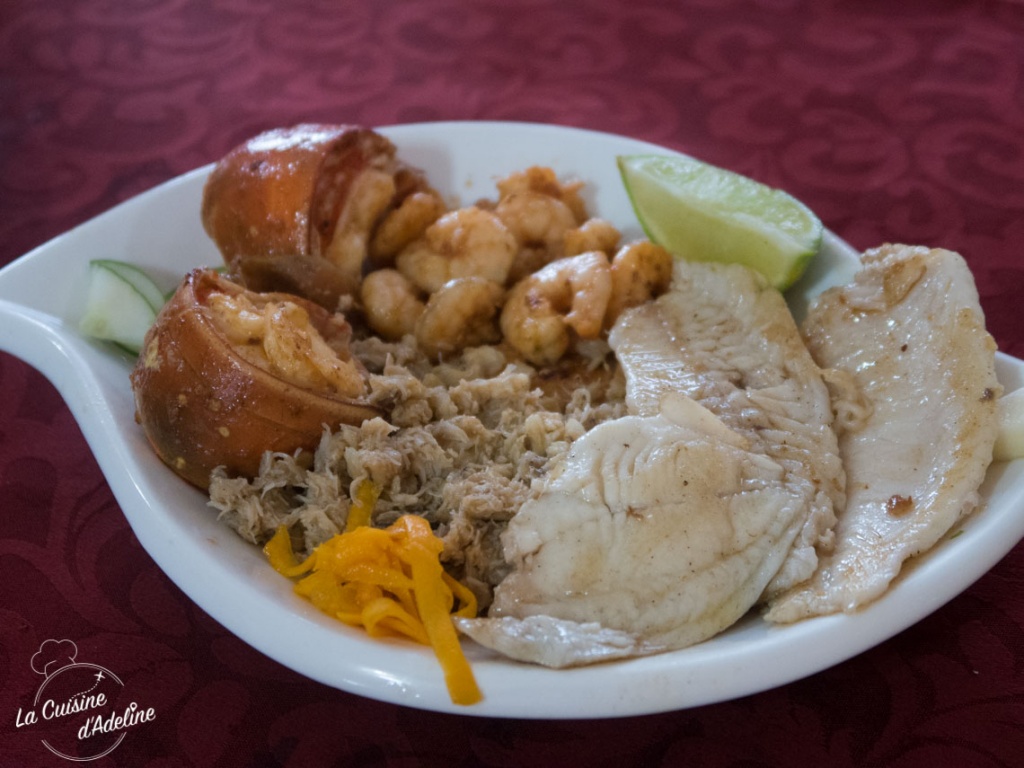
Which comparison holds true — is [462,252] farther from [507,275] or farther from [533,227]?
[533,227]

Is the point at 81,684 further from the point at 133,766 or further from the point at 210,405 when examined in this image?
the point at 210,405

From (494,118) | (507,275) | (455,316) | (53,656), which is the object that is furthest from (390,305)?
(494,118)

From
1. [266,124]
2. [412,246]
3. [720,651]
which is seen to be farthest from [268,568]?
[266,124]

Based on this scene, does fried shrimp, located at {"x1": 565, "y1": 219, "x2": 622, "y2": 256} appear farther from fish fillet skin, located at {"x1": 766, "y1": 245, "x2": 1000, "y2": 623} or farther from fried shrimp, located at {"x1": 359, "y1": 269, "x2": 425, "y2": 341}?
fish fillet skin, located at {"x1": 766, "y1": 245, "x2": 1000, "y2": 623}

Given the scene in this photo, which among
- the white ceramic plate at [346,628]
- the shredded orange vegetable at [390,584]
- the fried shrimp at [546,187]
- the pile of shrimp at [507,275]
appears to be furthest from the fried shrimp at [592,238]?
the shredded orange vegetable at [390,584]

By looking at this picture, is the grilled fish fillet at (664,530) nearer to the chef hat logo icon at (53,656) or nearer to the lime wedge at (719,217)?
the lime wedge at (719,217)
